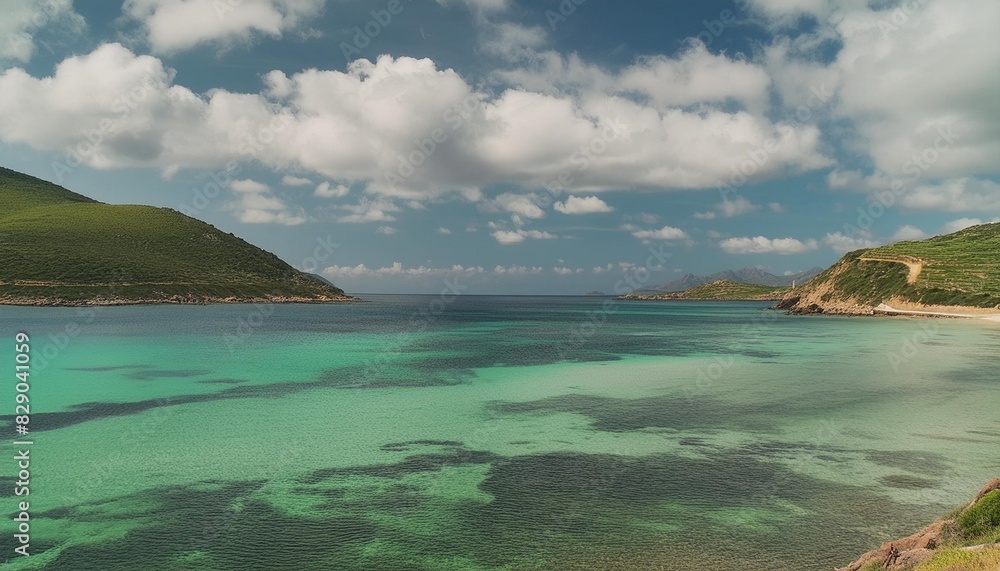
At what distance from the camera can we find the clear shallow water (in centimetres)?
1460

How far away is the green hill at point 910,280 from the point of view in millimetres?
126188

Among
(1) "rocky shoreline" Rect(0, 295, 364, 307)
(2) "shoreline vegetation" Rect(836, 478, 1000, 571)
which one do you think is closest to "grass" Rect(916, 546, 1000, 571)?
(2) "shoreline vegetation" Rect(836, 478, 1000, 571)

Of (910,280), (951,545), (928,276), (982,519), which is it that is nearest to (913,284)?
(910,280)

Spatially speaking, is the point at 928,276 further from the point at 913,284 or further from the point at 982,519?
the point at 982,519

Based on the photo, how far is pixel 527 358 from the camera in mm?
60969

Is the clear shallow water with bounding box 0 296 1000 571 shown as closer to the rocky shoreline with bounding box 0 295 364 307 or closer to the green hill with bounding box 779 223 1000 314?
the green hill with bounding box 779 223 1000 314

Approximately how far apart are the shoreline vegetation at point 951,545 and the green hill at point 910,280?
14115 cm

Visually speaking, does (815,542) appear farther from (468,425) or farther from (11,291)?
(11,291)

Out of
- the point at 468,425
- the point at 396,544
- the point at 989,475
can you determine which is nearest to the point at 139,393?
the point at 468,425

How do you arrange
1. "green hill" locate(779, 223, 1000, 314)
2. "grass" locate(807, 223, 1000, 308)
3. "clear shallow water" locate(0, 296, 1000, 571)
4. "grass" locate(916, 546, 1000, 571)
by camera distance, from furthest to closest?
"green hill" locate(779, 223, 1000, 314) → "grass" locate(807, 223, 1000, 308) → "clear shallow water" locate(0, 296, 1000, 571) → "grass" locate(916, 546, 1000, 571)

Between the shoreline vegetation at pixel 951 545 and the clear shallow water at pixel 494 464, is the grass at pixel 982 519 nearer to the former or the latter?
the shoreline vegetation at pixel 951 545

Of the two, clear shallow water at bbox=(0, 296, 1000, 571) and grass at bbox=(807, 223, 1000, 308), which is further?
grass at bbox=(807, 223, 1000, 308)

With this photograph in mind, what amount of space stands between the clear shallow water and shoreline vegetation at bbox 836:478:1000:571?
237cm

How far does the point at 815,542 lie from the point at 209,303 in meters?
209
